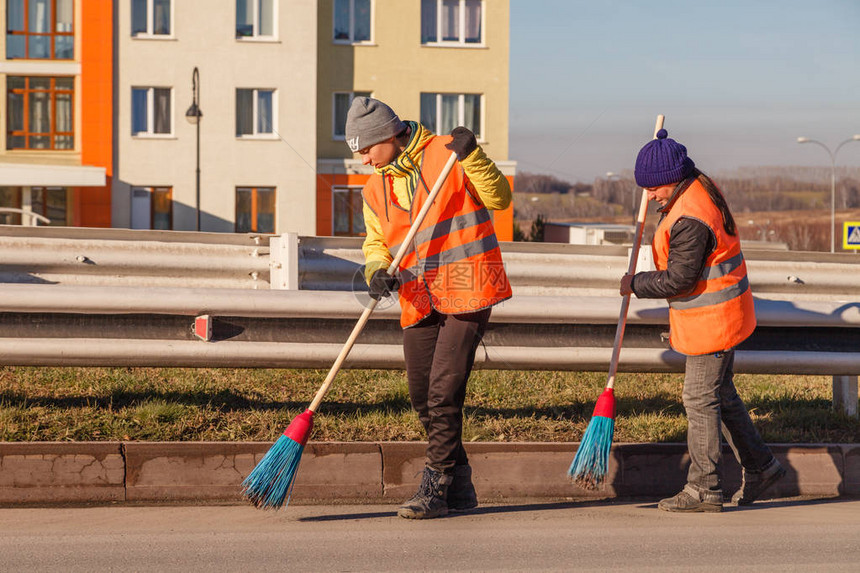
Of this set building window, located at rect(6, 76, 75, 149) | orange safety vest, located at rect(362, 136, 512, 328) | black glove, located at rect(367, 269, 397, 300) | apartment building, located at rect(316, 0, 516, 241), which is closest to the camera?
orange safety vest, located at rect(362, 136, 512, 328)

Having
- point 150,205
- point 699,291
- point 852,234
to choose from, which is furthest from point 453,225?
point 150,205

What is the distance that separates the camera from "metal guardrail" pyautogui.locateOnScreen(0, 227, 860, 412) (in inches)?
205

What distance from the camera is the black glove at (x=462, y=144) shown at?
4.58 m

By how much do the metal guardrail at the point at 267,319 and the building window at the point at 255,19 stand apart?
87.3 ft

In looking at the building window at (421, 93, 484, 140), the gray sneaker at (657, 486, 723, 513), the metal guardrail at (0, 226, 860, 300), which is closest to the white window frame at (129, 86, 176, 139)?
the building window at (421, 93, 484, 140)

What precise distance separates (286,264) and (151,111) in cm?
2678

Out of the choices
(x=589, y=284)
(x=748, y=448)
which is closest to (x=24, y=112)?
(x=589, y=284)

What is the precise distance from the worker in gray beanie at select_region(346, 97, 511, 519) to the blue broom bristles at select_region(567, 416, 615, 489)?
492 millimetres

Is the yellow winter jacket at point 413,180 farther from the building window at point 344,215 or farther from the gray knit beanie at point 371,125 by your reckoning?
the building window at point 344,215

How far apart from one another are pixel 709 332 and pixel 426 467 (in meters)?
1.41

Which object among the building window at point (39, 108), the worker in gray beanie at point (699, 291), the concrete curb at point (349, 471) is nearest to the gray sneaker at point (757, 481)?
the worker in gray beanie at point (699, 291)

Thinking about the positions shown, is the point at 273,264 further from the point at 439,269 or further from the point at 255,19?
the point at 255,19

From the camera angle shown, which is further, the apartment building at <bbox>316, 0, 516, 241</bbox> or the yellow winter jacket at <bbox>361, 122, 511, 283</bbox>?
the apartment building at <bbox>316, 0, 516, 241</bbox>

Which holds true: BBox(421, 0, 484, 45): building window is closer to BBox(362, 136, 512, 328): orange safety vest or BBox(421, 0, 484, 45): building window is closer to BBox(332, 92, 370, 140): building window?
BBox(332, 92, 370, 140): building window
